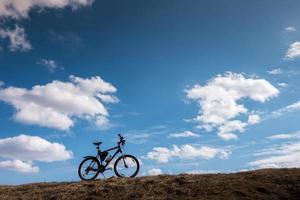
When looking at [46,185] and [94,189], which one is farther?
[46,185]

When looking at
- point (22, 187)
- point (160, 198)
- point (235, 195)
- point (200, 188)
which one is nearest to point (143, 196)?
point (160, 198)

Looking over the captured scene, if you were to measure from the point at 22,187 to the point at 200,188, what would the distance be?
912cm

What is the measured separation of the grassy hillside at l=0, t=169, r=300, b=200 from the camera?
18.9 meters

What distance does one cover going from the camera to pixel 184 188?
19.5m

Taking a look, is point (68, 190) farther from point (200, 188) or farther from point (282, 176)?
point (282, 176)

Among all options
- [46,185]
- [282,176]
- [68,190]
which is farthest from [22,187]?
[282,176]

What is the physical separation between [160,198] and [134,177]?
3869mm

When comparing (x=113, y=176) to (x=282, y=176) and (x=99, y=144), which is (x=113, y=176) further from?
(x=282, y=176)

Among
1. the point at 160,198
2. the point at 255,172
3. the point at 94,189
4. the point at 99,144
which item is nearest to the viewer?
the point at 160,198

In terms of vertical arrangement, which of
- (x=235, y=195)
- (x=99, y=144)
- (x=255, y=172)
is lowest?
Answer: (x=235, y=195)

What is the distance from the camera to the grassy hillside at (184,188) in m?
18.9

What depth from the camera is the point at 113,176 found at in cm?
2312

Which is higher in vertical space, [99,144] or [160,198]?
[99,144]

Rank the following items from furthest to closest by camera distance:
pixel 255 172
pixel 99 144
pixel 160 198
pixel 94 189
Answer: pixel 99 144 → pixel 255 172 → pixel 94 189 → pixel 160 198
